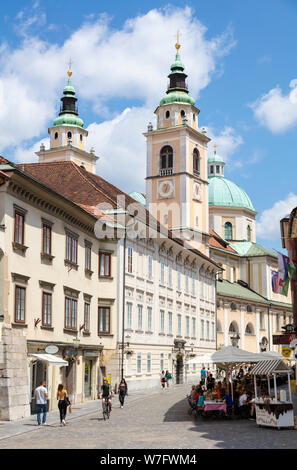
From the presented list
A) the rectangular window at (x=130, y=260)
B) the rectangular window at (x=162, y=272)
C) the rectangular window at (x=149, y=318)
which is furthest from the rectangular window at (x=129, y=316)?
the rectangular window at (x=162, y=272)

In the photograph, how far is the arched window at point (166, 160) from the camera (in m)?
78.3

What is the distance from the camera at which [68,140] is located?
96188 millimetres

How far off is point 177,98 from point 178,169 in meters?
9.20

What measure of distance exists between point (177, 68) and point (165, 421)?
209ft

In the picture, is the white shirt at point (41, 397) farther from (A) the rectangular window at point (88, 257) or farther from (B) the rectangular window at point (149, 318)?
(B) the rectangular window at point (149, 318)

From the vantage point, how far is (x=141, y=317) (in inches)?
1815

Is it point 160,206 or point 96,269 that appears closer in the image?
point 96,269

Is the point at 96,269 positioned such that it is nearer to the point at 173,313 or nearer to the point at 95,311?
the point at 95,311

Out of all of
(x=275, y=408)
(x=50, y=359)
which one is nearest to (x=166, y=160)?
(x=50, y=359)

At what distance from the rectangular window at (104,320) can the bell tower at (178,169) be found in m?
34.8

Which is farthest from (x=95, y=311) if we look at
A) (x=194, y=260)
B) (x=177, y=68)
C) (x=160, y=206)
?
(x=177, y=68)

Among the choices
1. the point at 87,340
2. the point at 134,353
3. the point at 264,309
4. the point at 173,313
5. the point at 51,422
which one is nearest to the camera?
the point at 51,422

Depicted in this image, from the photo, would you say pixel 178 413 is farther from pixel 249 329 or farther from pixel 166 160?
pixel 249 329

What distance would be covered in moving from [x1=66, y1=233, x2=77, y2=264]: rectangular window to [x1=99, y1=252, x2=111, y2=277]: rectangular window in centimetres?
485
